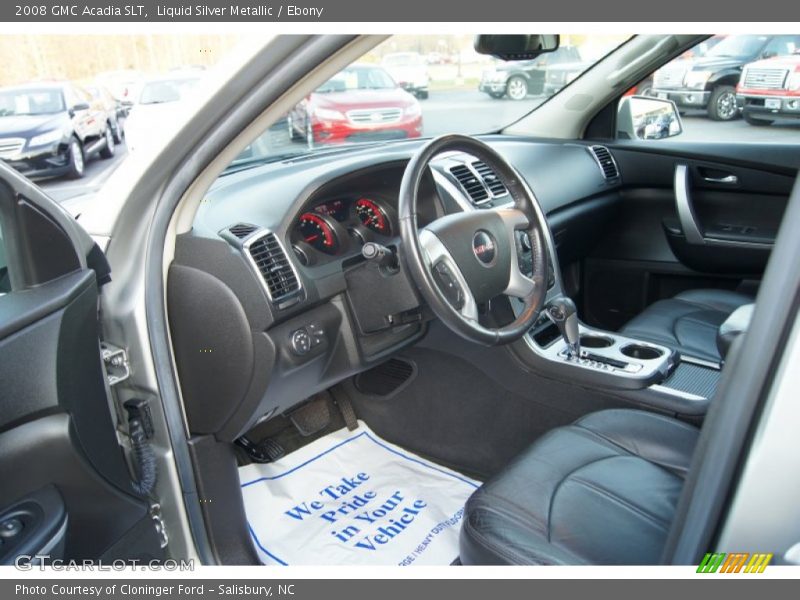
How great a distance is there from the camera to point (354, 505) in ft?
7.54

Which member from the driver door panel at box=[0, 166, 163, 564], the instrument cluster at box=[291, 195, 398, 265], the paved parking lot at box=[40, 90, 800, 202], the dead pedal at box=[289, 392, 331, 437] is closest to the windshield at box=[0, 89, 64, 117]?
the paved parking lot at box=[40, 90, 800, 202]

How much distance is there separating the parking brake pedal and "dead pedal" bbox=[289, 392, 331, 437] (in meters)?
0.12

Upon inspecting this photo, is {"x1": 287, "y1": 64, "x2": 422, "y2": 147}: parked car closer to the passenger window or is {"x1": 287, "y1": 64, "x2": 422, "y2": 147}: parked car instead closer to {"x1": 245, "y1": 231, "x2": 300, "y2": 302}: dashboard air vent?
{"x1": 245, "y1": 231, "x2": 300, "y2": 302}: dashboard air vent


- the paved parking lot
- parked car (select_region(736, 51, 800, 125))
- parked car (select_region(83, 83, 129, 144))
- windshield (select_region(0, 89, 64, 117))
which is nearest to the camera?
the paved parking lot

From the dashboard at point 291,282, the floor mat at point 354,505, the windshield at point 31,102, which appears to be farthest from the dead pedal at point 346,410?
the windshield at point 31,102

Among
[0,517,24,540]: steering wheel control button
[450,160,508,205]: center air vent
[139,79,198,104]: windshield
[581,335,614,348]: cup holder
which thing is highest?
[139,79,198,104]: windshield

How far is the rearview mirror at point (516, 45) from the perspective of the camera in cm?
201

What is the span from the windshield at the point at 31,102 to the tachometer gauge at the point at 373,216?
2.54 meters

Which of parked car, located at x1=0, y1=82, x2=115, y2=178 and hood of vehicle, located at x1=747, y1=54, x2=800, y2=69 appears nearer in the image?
hood of vehicle, located at x1=747, y1=54, x2=800, y2=69

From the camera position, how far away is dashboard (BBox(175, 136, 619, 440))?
63.9 inches

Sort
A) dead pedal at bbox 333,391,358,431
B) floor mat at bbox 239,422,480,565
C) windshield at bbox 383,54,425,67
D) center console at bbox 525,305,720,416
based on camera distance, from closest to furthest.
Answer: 1. center console at bbox 525,305,720,416
2. floor mat at bbox 239,422,480,565
3. dead pedal at bbox 333,391,358,431
4. windshield at bbox 383,54,425,67

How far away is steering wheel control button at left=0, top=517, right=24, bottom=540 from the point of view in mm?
1214

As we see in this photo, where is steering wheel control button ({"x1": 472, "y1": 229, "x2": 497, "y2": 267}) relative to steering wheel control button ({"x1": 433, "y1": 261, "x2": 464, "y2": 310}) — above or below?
above

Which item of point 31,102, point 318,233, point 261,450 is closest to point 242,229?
point 318,233
